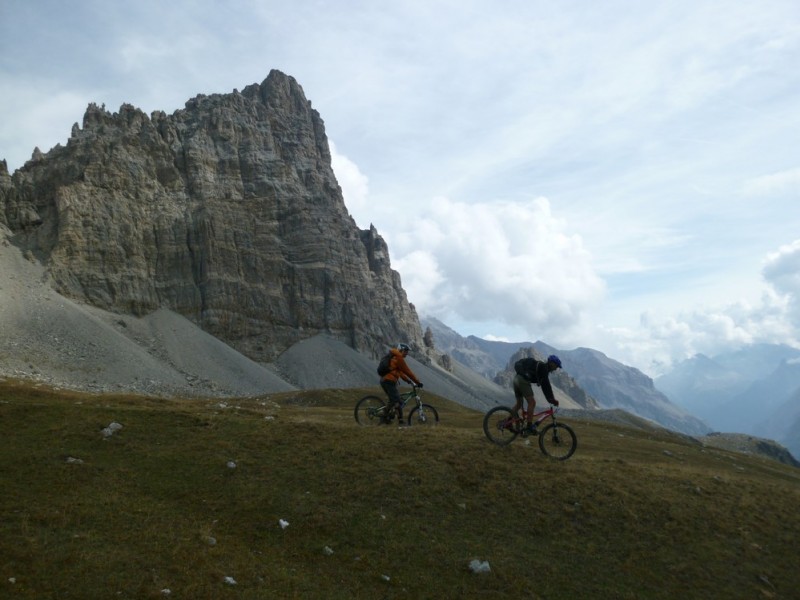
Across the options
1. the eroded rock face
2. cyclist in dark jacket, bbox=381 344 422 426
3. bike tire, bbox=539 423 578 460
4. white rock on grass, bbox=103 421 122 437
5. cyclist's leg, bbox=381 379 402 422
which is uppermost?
the eroded rock face

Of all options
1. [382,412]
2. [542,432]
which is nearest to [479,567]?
[542,432]

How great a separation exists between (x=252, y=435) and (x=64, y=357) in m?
91.3

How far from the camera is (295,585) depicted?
1339 centimetres

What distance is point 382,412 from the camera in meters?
25.6

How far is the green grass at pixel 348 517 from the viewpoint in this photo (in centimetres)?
1350

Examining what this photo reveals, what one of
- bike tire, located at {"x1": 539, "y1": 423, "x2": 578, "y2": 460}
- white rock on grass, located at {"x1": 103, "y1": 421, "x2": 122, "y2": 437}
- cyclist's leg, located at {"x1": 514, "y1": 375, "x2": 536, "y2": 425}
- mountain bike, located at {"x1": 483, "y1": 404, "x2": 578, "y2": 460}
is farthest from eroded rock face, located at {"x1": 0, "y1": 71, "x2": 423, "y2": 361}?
bike tire, located at {"x1": 539, "y1": 423, "x2": 578, "y2": 460}

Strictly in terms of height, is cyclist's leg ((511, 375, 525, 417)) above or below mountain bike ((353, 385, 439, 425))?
above

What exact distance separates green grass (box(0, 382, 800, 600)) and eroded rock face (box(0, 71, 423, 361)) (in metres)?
127

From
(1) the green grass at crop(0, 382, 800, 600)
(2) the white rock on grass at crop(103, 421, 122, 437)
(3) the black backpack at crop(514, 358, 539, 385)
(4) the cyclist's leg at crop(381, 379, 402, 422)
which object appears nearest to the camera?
(1) the green grass at crop(0, 382, 800, 600)

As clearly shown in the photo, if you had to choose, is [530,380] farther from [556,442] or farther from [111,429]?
[111,429]

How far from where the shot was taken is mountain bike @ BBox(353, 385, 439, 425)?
2545 centimetres

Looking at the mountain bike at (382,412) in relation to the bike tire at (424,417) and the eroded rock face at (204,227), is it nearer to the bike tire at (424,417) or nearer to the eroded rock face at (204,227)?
the bike tire at (424,417)

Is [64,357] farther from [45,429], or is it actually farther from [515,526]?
[515,526]

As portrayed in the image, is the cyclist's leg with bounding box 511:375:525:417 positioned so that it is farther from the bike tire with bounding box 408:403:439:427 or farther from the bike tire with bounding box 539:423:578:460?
the bike tire with bounding box 408:403:439:427
